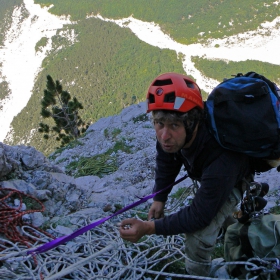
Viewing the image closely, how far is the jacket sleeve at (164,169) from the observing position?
123 inches

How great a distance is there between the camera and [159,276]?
3297 mm

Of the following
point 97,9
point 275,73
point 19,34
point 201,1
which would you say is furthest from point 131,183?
point 19,34

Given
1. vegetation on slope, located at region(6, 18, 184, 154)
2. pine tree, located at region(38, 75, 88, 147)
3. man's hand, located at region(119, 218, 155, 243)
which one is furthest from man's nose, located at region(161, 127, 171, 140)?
vegetation on slope, located at region(6, 18, 184, 154)

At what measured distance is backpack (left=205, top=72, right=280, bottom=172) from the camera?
93.7 inches

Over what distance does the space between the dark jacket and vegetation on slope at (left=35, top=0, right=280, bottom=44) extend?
116 meters

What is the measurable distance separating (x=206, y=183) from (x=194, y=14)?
132m

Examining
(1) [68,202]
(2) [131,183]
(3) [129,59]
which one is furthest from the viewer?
(3) [129,59]

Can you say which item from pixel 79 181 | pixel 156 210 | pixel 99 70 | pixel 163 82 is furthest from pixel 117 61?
pixel 163 82

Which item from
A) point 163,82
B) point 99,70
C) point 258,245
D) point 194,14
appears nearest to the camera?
point 163,82

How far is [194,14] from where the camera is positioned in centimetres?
12419

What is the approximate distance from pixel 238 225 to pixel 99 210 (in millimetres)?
2303

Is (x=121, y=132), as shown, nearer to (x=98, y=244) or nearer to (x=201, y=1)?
(x=98, y=244)

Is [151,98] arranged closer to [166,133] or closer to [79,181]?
[166,133]

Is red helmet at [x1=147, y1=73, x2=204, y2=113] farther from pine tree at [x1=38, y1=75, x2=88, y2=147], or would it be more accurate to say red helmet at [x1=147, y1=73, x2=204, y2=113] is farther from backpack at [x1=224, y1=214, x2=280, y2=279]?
pine tree at [x1=38, y1=75, x2=88, y2=147]
